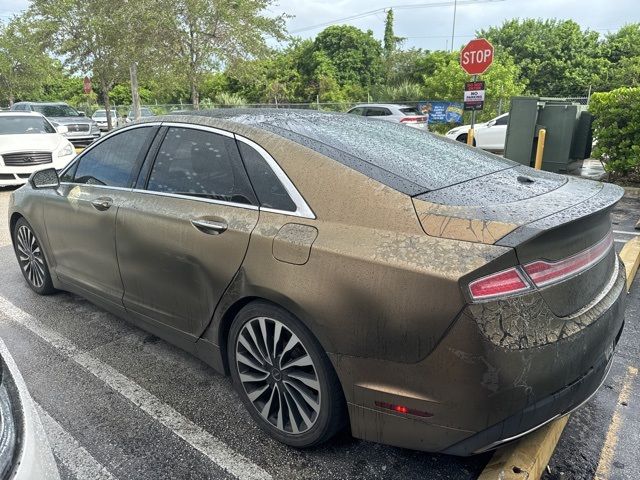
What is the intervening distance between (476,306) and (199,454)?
153 cm

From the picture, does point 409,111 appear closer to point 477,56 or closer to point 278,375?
point 477,56

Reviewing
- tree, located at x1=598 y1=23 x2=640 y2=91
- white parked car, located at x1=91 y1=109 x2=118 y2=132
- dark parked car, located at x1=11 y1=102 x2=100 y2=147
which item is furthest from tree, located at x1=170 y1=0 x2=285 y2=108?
tree, located at x1=598 y1=23 x2=640 y2=91

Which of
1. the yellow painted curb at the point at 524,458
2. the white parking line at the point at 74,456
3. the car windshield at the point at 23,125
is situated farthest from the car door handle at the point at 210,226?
the car windshield at the point at 23,125

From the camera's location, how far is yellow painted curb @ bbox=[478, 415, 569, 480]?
195 cm

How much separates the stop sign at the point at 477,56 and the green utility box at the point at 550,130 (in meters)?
0.97

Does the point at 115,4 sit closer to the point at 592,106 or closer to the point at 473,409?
the point at 592,106

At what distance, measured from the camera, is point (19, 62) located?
25.6m

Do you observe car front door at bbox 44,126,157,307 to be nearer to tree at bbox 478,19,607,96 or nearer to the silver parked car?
the silver parked car

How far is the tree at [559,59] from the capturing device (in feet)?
115

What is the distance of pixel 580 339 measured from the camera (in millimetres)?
1838

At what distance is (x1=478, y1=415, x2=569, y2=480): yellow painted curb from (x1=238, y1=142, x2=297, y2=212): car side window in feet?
4.54

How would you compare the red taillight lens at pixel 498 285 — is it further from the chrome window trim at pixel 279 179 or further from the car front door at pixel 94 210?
the car front door at pixel 94 210

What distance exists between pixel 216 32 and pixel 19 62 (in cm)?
1547

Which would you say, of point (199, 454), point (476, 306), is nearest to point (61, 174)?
point (199, 454)
